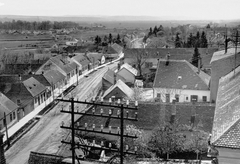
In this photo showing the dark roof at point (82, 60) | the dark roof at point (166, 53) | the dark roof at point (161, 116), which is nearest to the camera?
the dark roof at point (161, 116)

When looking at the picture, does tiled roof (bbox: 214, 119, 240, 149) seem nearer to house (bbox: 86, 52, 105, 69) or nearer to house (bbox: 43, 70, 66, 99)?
house (bbox: 43, 70, 66, 99)

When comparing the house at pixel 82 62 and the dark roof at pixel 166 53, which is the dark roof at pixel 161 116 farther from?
the house at pixel 82 62

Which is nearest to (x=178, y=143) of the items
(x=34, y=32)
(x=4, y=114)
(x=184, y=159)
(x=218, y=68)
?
(x=184, y=159)

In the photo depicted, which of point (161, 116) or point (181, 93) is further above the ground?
point (161, 116)

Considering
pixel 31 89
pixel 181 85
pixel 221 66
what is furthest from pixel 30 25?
pixel 221 66

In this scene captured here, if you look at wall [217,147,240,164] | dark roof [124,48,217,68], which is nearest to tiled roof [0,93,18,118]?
wall [217,147,240,164]

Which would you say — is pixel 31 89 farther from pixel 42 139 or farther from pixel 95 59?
pixel 95 59

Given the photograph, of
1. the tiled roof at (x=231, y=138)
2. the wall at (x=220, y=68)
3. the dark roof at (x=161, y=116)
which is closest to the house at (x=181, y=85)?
the wall at (x=220, y=68)
